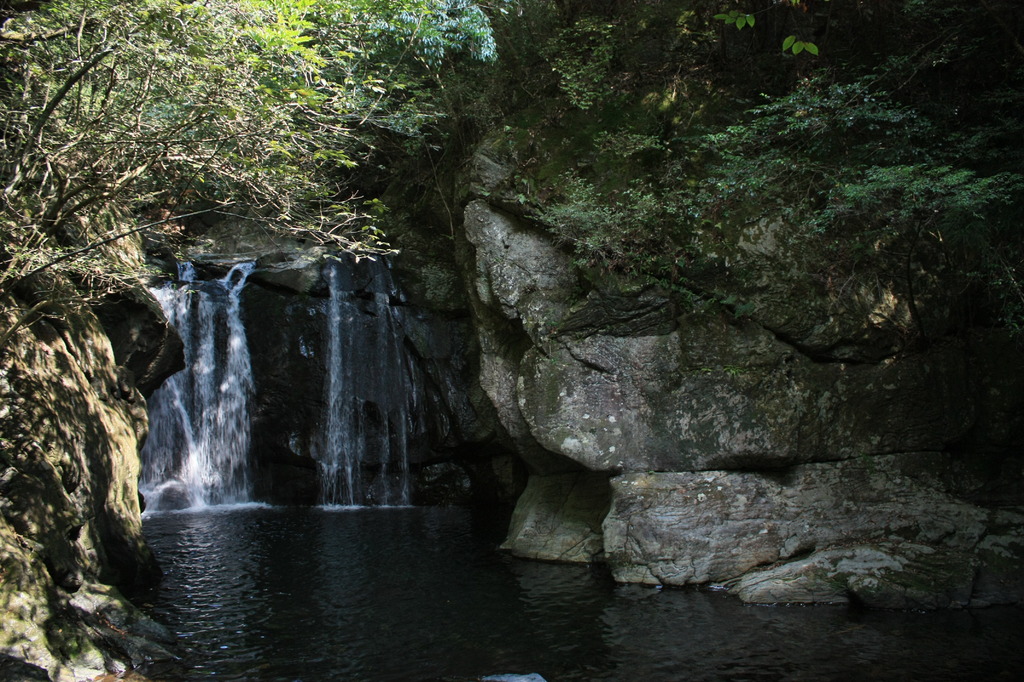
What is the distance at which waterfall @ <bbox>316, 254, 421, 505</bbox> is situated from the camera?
1380 cm

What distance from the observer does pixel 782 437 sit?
823 cm

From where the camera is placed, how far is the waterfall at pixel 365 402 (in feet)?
45.3

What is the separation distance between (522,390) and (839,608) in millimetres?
4315

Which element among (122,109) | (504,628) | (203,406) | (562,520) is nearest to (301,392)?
(203,406)

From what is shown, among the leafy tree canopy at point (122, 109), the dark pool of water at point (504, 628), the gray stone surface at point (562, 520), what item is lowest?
the dark pool of water at point (504, 628)

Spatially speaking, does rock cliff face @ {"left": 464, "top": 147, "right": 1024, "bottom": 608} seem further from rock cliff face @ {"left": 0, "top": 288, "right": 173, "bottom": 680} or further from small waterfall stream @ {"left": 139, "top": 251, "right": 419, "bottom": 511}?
small waterfall stream @ {"left": 139, "top": 251, "right": 419, "bottom": 511}

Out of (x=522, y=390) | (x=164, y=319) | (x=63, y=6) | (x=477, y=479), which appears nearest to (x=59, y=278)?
(x=63, y=6)

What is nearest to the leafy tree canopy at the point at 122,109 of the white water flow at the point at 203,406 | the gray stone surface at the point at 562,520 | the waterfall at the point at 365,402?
the gray stone surface at the point at 562,520

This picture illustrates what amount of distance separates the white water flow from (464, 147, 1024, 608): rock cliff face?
7002 mm

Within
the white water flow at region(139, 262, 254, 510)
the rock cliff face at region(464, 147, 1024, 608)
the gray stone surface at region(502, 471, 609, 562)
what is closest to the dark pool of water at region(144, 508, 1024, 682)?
the gray stone surface at region(502, 471, 609, 562)

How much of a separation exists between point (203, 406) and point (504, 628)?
30.1 ft

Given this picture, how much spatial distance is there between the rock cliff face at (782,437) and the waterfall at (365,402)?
510 centimetres

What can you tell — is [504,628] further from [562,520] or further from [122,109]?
[122,109]

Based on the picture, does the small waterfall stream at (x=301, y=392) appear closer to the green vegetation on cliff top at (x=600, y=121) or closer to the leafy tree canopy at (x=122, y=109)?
the green vegetation on cliff top at (x=600, y=121)
